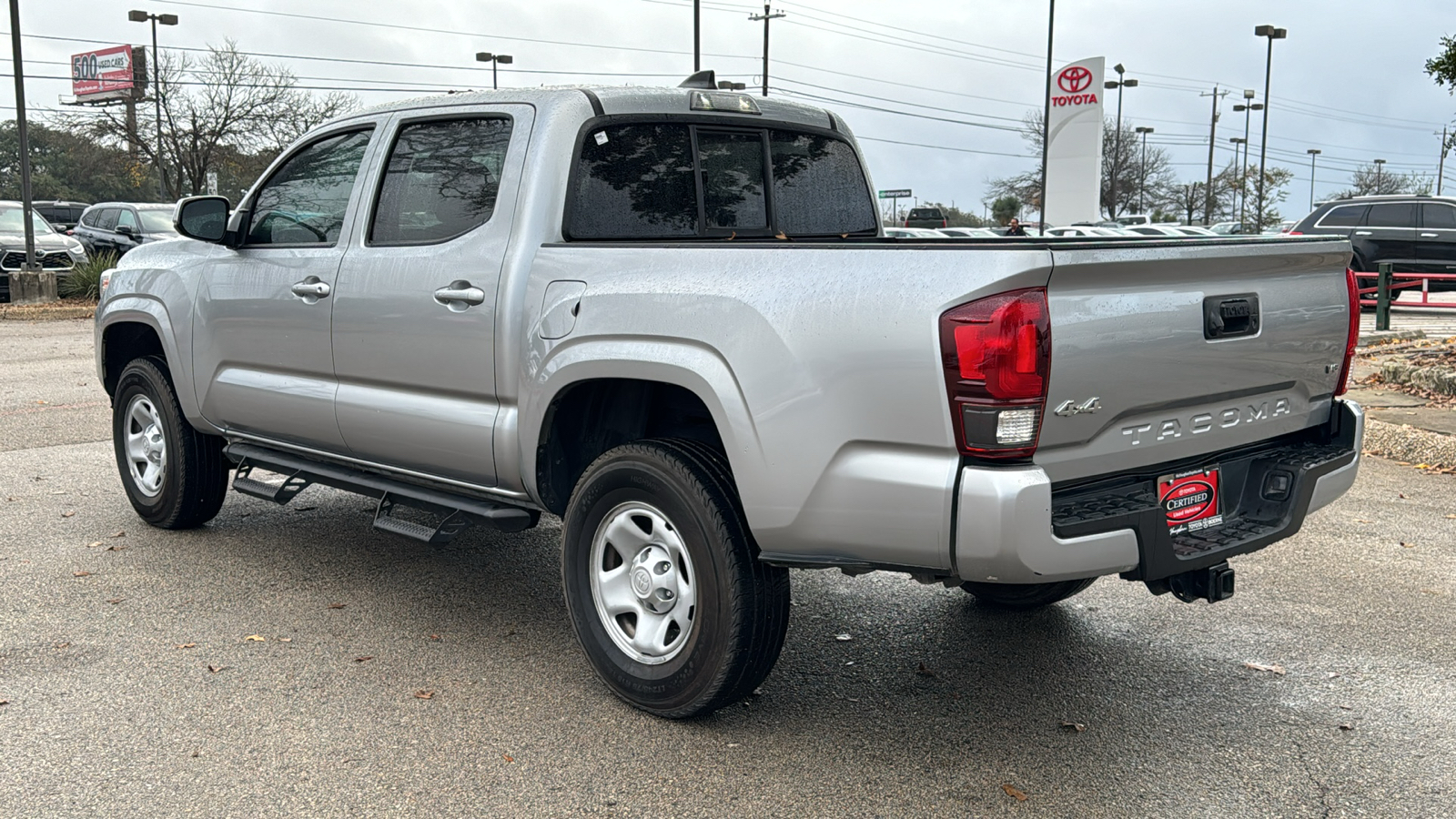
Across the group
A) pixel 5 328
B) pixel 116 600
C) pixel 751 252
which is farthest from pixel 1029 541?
pixel 5 328

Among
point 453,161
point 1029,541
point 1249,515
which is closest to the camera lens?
point 1029,541

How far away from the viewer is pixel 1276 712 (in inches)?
154

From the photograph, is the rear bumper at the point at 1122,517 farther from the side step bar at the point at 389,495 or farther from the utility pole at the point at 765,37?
the utility pole at the point at 765,37

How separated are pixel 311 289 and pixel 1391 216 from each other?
21.7 m

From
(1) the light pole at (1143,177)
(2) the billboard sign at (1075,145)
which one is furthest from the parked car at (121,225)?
(1) the light pole at (1143,177)

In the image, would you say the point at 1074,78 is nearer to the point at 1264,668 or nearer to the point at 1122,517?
the point at 1264,668

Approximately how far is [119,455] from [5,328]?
13552 mm

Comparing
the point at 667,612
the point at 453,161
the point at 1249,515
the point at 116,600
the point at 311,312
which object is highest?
the point at 453,161

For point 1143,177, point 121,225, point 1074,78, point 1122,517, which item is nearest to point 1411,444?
point 1122,517

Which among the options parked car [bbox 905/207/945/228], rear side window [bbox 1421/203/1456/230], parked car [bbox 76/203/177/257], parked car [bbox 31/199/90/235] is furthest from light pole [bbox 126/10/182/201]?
rear side window [bbox 1421/203/1456/230]

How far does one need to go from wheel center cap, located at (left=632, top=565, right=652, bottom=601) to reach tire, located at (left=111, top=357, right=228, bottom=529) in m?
3.01

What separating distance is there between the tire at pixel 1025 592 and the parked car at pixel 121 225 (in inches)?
774

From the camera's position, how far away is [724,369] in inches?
140

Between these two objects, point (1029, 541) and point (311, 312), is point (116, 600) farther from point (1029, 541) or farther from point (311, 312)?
point (1029, 541)
